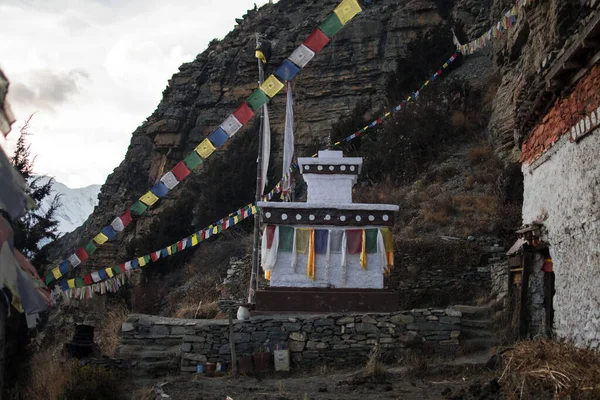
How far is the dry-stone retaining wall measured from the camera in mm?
11508

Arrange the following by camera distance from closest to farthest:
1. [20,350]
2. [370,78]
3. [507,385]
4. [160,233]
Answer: [507,385] → [20,350] → [160,233] → [370,78]

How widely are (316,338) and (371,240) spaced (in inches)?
113

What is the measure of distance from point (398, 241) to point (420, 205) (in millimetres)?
3449

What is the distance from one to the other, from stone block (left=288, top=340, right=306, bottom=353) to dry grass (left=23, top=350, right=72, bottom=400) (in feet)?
13.4

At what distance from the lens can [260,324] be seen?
38.7 ft

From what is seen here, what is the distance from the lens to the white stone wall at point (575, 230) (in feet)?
24.4

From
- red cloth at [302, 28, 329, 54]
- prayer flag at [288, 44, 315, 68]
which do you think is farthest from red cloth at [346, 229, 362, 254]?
red cloth at [302, 28, 329, 54]

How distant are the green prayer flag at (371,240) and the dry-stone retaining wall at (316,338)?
1.98m

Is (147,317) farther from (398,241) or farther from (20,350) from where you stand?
(398,241)

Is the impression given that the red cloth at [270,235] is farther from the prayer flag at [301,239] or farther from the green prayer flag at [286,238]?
the prayer flag at [301,239]

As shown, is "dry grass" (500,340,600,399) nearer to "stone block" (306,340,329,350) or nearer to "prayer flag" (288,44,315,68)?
"stone block" (306,340,329,350)

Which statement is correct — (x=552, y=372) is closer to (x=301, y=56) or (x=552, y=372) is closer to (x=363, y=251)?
(x=363, y=251)

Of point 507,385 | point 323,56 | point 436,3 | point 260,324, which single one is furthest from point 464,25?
point 507,385

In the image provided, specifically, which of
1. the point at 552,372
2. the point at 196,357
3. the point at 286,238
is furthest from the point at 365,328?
the point at 552,372
